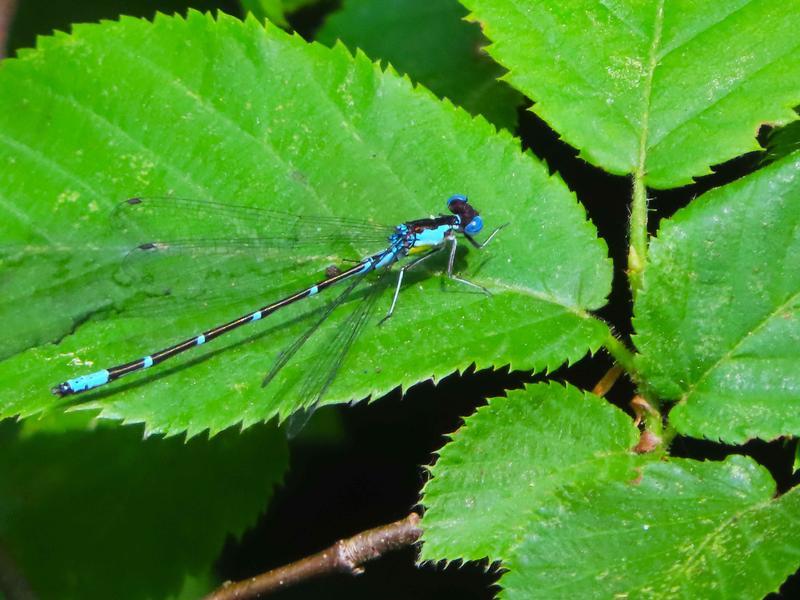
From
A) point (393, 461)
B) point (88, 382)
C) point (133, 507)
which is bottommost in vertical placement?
point (133, 507)

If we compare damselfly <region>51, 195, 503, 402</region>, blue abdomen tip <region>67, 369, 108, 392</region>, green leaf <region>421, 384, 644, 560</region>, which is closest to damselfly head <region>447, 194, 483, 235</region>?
damselfly <region>51, 195, 503, 402</region>

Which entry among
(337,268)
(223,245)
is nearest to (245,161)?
(223,245)

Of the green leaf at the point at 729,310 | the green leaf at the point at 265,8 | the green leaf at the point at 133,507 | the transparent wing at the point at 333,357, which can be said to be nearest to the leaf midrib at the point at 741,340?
the green leaf at the point at 729,310

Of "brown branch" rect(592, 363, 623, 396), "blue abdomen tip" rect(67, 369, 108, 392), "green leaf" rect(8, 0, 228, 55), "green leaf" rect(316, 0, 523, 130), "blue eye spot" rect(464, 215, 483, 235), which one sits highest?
"green leaf" rect(316, 0, 523, 130)

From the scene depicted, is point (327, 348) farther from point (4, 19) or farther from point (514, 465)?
point (4, 19)

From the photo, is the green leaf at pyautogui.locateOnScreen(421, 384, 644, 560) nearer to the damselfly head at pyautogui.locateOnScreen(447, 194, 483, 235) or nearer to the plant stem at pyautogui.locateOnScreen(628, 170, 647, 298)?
the plant stem at pyautogui.locateOnScreen(628, 170, 647, 298)

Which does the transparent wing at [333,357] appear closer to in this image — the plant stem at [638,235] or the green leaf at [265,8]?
the plant stem at [638,235]
